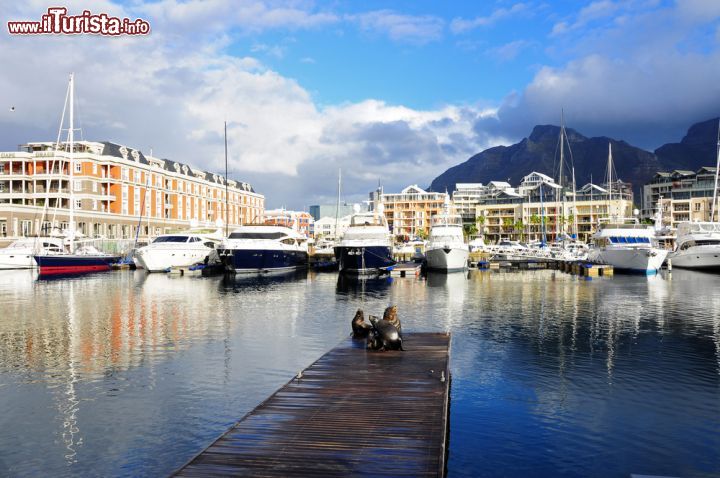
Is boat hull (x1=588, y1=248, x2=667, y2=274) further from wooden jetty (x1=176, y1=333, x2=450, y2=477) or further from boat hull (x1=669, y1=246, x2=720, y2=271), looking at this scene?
wooden jetty (x1=176, y1=333, x2=450, y2=477)

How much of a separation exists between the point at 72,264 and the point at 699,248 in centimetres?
9240

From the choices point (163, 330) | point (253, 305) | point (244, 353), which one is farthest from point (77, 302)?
point (244, 353)

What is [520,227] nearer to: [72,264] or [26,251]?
[72,264]

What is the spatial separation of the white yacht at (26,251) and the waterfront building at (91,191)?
12.2m

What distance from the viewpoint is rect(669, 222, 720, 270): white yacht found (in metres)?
Result: 88.9

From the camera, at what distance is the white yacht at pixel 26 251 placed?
3317 inches

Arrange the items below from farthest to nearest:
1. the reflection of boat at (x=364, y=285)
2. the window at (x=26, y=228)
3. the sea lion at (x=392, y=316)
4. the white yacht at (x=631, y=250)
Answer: the window at (x=26, y=228)
the white yacht at (x=631, y=250)
the reflection of boat at (x=364, y=285)
the sea lion at (x=392, y=316)

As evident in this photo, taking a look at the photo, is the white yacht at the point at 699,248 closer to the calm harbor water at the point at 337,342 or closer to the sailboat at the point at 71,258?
the calm harbor water at the point at 337,342

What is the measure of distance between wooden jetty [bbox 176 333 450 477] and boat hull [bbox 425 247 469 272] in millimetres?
61485

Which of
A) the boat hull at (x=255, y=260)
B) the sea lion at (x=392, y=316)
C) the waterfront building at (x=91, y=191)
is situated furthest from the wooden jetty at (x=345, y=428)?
the waterfront building at (x=91, y=191)

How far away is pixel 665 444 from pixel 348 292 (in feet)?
127

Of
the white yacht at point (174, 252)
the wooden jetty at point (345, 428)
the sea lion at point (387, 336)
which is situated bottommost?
the wooden jetty at point (345, 428)

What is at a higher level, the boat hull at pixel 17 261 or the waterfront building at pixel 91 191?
the waterfront building at pixel 91 191

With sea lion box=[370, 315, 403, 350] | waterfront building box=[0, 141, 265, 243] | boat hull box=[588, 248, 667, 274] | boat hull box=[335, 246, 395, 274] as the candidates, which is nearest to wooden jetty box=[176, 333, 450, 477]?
sea lion box=[370, 315, 403, 350]
